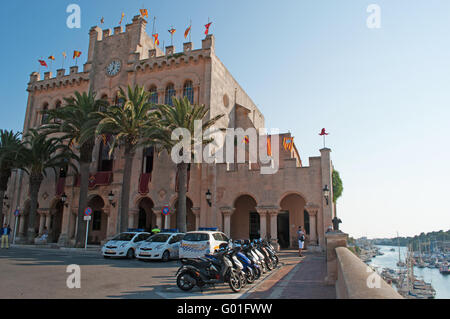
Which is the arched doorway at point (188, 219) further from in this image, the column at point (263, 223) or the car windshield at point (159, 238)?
the car windshield at point (159, 238)

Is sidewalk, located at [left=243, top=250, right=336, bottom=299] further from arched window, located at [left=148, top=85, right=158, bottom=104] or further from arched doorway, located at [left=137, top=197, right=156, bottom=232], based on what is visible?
arched window, located at [left=148, top=85, right=158, bottom=104]

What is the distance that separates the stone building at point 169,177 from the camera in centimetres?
2403

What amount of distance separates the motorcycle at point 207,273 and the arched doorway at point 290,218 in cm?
1800

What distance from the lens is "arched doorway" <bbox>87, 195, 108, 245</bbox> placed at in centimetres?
3102

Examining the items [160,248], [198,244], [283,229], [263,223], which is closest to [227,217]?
[263,223]

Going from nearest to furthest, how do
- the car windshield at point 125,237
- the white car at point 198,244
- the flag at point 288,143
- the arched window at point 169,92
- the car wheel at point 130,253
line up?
the white car at point 198,244 < the car wheel at point 130,253 < the car windshield at point 125,237 < the flag at point 288,143 < the arched window at point 169,92

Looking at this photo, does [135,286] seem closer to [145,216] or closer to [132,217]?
[132,217]

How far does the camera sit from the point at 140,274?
1182 centimetres

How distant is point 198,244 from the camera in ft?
47.8

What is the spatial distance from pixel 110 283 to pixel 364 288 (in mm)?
7972

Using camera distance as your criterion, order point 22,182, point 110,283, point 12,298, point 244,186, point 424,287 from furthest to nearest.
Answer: point 22,182 → point 244,186 → point 424,287 → point 110,283 → point 12,298

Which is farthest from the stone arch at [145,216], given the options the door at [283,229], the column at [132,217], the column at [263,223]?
the door at [283,229]

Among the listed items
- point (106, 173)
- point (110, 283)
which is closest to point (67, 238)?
point (106, 173)

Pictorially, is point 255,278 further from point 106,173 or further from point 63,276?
point 106,173
